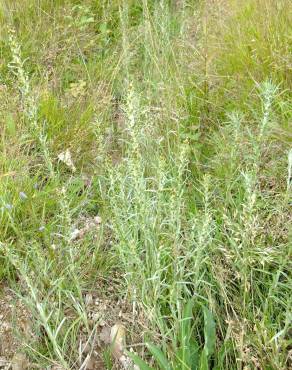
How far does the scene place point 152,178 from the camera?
186cm

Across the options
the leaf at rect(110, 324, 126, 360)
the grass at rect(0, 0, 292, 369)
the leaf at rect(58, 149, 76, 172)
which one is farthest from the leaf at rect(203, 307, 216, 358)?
the leaf at rect(58, 149, 76, 172)

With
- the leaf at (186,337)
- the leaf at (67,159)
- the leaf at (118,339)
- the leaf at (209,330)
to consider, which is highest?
the leaf at (67,159)

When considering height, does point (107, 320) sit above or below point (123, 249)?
below

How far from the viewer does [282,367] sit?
61.3 inches

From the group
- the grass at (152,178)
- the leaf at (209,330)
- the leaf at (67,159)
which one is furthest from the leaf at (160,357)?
the leaf at (67,159)

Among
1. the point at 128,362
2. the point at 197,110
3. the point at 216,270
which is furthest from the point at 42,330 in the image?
the point at 197,110

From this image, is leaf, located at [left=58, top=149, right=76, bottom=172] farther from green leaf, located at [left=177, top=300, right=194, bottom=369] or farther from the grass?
green leaf, located at [left=177, top=300, right=194, bottom=369]

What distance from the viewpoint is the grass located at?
1.69 metres

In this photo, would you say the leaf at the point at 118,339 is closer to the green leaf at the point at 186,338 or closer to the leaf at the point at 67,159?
the green leaf at the point at 186,338

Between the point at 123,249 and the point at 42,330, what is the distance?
0.52m

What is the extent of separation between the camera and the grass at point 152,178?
66.7 inches

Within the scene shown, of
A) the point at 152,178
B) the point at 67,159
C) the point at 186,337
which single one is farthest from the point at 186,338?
the point at 67,159

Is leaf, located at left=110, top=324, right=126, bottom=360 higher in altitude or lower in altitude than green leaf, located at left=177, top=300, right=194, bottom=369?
lower

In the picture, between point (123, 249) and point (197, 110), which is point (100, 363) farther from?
point (197, 110)
